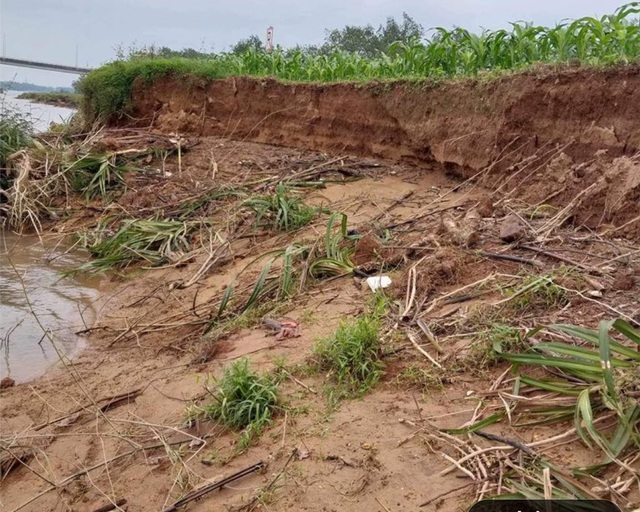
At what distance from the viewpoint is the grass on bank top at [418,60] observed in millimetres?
5453

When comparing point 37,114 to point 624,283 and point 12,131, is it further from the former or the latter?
point 624,283

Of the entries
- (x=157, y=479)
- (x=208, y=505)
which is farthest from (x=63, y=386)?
(x=208, y=505)

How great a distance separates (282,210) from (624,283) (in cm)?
339

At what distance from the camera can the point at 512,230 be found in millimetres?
4062

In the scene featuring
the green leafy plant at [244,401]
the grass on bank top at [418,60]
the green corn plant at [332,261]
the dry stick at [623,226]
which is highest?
the grass on bank top at [418,60]

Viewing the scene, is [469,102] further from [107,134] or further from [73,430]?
[107,134]

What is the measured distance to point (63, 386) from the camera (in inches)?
154

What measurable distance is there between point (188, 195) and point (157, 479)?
197 inches

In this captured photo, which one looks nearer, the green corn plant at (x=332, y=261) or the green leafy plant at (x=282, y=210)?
the green corn plant at (x=332, y=261)

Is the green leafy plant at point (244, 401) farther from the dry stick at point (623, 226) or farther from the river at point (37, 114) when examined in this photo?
the river at point (37, 114)

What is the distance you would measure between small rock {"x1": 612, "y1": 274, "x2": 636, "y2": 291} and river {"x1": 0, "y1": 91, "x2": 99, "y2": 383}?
8.92 feet

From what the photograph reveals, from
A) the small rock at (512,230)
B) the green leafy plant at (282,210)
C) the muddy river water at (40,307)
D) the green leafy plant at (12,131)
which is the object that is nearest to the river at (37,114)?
the green leafy plant at (12,131)

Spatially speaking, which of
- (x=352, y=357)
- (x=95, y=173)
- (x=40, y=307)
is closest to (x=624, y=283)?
(x=352, y=357)

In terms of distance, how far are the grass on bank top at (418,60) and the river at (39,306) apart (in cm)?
349
